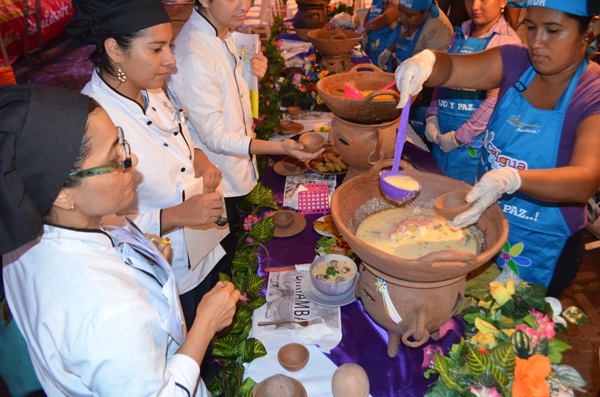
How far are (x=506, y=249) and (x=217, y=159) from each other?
160 cm

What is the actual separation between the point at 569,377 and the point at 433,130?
77.8 inches

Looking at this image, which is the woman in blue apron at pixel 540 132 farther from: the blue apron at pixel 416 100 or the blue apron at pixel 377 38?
the blue apron at pixel 377 38

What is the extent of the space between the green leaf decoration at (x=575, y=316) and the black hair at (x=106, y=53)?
5.57 ft

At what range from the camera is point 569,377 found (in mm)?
1010

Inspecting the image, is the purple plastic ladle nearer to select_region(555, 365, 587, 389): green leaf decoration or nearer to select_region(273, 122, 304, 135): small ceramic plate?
select_region(555, 365, 587, 389): green leaf decoration

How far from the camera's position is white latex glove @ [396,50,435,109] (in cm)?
147

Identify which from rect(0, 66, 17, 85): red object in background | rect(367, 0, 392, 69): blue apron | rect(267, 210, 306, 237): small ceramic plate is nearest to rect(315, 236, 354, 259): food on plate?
rect(267, 210, 306, 237): small ceramic plate

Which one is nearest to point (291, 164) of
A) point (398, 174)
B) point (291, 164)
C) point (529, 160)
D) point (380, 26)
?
point (291, 164)

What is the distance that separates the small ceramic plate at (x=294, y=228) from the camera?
1.86 metres

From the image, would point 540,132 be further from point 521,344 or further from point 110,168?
point 110,168

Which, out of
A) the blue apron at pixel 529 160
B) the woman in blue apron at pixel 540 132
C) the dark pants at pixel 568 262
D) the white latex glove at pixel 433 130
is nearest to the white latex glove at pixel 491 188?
the woman in blue apron at pixel 540 132

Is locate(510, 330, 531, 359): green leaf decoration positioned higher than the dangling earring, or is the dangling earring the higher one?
the dangling earring

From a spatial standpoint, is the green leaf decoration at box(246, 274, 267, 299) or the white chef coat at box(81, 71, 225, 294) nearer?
the white chef coat at box(81, 71, 225, 294)

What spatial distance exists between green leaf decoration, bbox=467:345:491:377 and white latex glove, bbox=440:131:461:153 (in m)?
1.75
